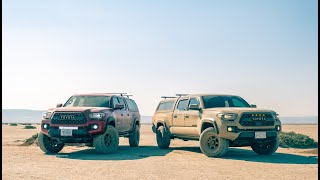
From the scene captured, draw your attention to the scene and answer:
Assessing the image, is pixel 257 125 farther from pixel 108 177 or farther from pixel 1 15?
pixel 1 15

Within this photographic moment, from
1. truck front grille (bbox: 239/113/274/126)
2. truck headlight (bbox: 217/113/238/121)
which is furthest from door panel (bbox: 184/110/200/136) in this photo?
truck front grille (bbox: 239/113/274/126)

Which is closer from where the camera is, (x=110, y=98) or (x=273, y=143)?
(x=273, y=143)

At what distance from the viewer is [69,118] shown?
13.1m

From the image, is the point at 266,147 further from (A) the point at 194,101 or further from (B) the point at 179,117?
(B) the point at 179,117

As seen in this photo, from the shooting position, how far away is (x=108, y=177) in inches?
330

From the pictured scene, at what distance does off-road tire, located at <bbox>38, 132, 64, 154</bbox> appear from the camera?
543 inches

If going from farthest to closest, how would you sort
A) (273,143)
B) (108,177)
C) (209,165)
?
(273,143)
(209,165)
(108,177)

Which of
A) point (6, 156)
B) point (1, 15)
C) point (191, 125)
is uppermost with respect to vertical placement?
point (1, 15)

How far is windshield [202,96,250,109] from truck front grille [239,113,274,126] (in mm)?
1657

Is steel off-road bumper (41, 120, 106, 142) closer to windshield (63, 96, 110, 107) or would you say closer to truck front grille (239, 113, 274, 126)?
windshield (63, 96, 110, 107)

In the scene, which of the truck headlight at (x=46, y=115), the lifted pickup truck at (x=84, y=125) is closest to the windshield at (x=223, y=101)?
the lifted pickup truck at (x=84, y=125)

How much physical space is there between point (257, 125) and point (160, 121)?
15.8 feet

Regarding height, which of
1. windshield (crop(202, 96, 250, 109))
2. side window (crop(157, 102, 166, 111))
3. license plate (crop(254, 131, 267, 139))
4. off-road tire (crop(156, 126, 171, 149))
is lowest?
off-road tire (crop(156, 126, 171, 149))

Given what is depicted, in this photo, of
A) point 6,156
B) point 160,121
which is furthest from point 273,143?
point 6,156
